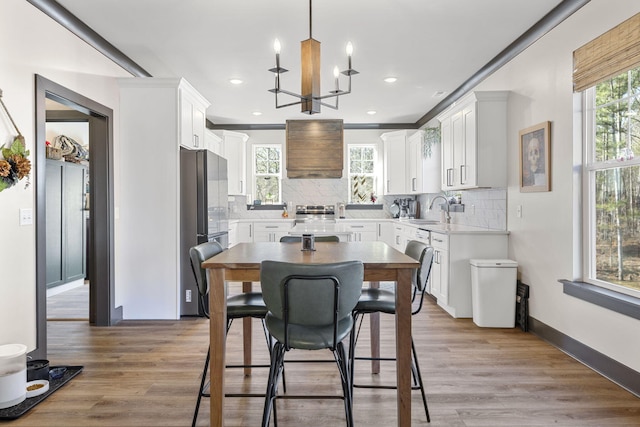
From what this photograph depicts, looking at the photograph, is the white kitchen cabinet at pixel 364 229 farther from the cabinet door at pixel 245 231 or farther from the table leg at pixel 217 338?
the table leg at pixel 217 338

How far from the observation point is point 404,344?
1976 millimetres

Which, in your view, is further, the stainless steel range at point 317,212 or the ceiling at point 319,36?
the stainless steel range at point 317,212

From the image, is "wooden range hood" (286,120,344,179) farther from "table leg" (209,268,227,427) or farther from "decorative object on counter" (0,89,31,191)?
"table leg" (209,268,227,427)

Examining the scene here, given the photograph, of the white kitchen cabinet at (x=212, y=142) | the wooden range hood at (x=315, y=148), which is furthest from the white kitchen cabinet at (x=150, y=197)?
the wooden range hood at (x=315, y=148)

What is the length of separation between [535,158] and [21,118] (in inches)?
159

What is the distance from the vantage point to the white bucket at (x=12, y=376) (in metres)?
2.24

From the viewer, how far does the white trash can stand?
376 cm

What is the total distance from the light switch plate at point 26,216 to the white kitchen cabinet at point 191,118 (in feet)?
5.39

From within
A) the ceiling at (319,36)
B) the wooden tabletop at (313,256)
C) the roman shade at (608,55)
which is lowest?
the wooden tabletop at (313,256)

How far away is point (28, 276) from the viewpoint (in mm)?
2795

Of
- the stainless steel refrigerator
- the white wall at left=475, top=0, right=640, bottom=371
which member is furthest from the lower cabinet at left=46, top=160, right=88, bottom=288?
the white wall at left=475, top=0, right=640, bottom=371

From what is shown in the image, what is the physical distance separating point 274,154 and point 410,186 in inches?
103

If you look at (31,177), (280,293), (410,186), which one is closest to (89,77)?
(31,177)

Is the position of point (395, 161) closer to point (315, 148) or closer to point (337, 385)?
point (315, 148)
